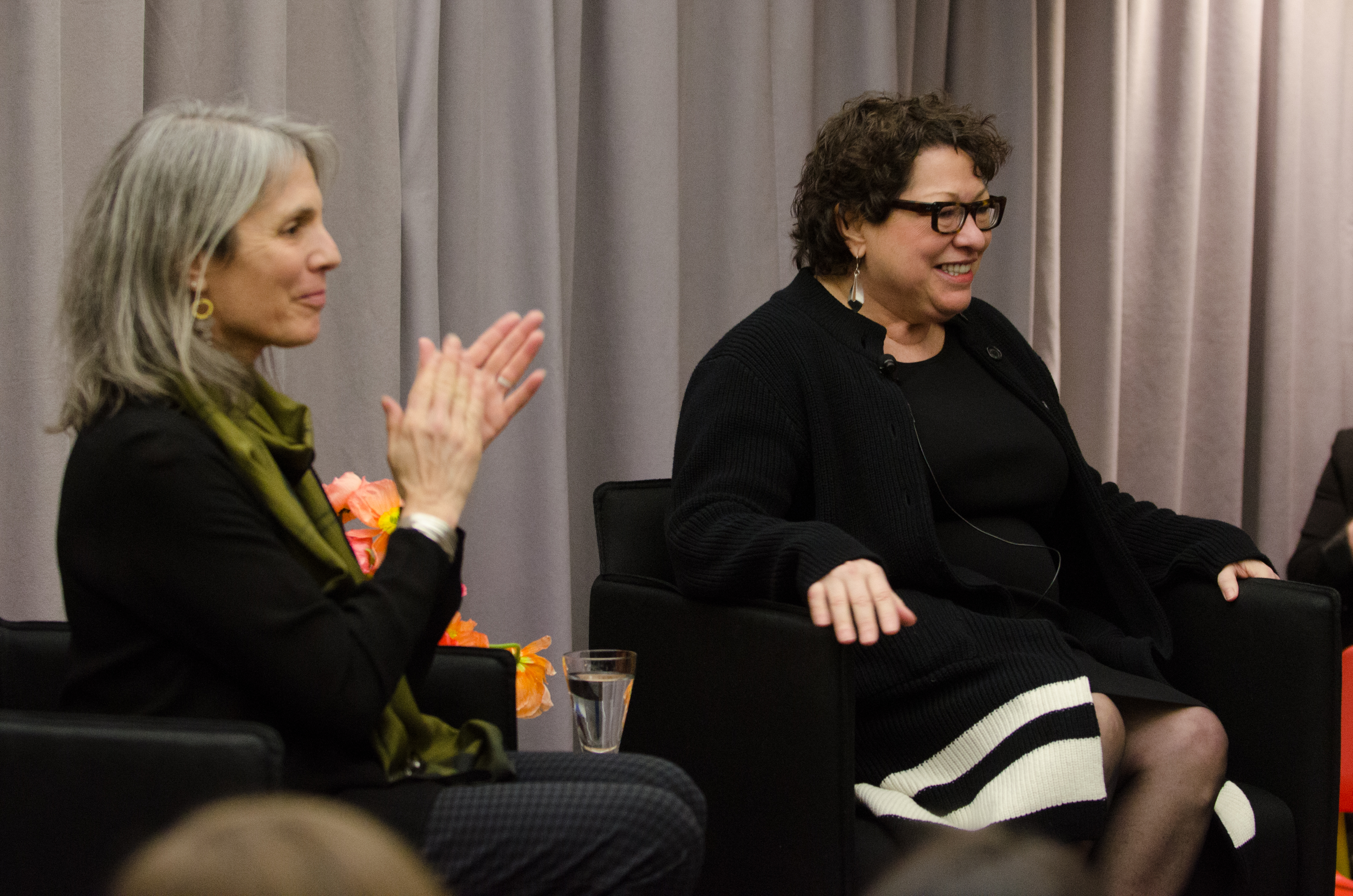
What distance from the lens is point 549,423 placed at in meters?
2.56

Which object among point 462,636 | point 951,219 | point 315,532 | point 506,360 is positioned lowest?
point 462,636

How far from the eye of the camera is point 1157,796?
64.9 inches

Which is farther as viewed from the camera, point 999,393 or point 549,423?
point 549,423

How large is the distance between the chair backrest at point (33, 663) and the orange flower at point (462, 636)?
1.47 feet

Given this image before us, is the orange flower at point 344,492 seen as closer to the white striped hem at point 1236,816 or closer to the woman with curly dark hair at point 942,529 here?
the woman with curly dark hair at point 942,529

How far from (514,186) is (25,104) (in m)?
0.92

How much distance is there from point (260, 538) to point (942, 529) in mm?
1057

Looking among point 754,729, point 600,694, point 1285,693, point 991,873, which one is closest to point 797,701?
point 754,729

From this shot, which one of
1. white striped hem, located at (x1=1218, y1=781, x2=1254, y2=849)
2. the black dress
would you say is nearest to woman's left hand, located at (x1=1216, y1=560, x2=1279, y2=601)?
the black dress

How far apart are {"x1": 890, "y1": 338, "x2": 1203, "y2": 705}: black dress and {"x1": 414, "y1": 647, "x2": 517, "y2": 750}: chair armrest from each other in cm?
68

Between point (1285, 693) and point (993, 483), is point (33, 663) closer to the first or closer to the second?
point (993, 483)

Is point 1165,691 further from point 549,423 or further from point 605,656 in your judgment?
point 549,423

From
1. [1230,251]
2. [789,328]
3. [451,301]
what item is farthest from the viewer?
[1230,251]

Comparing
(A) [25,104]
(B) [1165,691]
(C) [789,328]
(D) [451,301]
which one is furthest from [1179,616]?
(A) [25,104]
